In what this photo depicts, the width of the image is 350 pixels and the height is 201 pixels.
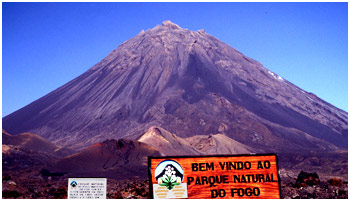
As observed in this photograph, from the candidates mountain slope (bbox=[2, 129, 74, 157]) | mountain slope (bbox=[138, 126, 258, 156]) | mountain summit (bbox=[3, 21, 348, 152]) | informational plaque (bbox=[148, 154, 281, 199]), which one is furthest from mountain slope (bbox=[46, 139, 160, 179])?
informational plaque (bbox=[148, 154, 281, 199])

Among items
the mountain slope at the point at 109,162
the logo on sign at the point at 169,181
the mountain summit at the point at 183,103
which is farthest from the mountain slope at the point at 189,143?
the logo on sign at the point at 169,181

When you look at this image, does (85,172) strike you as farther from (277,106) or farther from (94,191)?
(277,106)

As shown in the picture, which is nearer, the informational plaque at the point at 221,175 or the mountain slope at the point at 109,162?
the informational plaque at the point at 221,175

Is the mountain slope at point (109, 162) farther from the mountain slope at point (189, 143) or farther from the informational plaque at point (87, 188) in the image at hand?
the informational plaque at point (87, 188)

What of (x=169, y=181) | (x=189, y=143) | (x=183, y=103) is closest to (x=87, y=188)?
(x=169, y=181)

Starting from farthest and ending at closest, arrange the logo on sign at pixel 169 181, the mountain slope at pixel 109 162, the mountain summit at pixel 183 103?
1. the mountain summit at pixel 183 103
2. the mountain slope at pixel 109 162
3. the logo on sign at pixel 169 181

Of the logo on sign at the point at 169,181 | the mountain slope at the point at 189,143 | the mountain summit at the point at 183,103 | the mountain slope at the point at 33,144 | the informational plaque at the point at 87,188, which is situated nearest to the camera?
the logo on sign at the point at 169,181

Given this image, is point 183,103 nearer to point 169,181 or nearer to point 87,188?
point 87,188

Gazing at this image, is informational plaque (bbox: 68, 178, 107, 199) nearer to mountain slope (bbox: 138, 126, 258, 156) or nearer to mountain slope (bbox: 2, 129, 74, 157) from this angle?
mountain slope (bbox: 138, 126, 258, 156)
